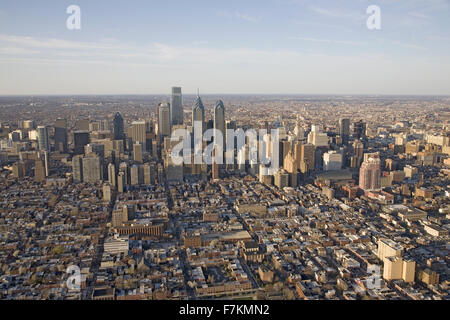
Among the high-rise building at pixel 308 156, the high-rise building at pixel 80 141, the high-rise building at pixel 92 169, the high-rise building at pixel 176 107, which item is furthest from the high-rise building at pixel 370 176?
the high-rise building at pixel 176 107

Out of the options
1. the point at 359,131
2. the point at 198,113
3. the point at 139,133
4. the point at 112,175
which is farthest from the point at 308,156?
the point at 139,133

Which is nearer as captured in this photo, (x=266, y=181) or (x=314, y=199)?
(x=314, y=199)

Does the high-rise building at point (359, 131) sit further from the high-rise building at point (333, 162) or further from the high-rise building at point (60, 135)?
the high-rise building at point (60, 135)

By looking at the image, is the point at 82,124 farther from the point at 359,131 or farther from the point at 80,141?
the point at 359,131

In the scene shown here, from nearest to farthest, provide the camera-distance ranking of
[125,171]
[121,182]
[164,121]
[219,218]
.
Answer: [219,218] < [121,182] < [125,171] < [164,121]

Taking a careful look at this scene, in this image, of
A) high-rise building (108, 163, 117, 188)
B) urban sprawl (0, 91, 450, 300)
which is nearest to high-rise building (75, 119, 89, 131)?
urban sprawl (0, 91, 450, 300)

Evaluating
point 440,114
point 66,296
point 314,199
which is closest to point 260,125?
point 314,199
